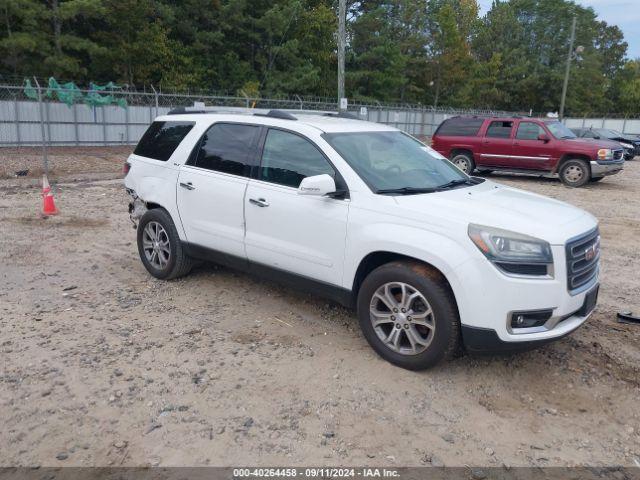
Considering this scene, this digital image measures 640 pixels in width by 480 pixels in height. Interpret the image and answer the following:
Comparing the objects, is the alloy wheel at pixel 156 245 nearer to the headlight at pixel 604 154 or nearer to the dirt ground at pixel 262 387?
the dirt ground at pixel 262 387

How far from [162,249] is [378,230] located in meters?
2.76

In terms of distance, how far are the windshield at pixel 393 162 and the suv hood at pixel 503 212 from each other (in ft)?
0.80

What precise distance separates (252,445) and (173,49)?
115 ft

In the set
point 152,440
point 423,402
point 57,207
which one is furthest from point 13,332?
point 57,207

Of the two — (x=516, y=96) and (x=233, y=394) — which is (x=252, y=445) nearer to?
(x=233, y=394)

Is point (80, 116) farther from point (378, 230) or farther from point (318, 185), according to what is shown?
point (378, 230)

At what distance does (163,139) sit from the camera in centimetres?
588

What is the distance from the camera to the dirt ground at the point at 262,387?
315cm

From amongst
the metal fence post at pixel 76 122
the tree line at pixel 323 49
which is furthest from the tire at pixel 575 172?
the tree line at pixel 323 49

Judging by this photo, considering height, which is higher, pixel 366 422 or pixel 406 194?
pixel 406 194

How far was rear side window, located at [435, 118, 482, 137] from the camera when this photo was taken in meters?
15.9

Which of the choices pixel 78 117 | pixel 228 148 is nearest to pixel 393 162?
pixel 228 148

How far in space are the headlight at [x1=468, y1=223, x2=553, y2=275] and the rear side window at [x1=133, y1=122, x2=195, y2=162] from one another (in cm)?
337

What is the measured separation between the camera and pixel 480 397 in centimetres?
375
